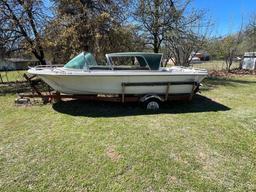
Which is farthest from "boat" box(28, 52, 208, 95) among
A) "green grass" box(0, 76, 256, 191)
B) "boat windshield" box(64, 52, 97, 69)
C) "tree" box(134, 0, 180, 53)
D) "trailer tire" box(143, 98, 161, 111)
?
"tree" box(134, 0, 180, 53)

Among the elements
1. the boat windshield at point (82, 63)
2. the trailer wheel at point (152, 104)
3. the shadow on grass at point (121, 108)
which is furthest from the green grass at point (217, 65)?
the boat windshield at point (82, 63)

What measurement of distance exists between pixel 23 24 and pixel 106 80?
5.48 meters

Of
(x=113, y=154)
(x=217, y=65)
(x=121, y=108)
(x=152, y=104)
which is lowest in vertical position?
(x=113, y=154)

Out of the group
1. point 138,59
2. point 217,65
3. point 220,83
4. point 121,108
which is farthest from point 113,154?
point 217,65

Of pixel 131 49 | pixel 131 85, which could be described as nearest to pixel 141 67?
pixel 131 85

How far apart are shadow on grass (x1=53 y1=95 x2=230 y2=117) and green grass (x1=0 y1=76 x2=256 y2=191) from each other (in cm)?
3

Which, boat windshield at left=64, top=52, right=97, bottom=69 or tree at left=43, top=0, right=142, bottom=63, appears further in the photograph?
tree at left=43, top=0, right=142, bottom=63

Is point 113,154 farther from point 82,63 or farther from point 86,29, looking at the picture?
point 86,29

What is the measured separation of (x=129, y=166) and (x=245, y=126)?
114 inches

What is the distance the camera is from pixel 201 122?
16.6ft

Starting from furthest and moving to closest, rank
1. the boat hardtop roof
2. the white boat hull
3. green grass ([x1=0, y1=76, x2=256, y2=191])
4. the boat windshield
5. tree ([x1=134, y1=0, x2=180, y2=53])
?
tree ([x1=134, y1=0, x2=180, y2=53]), the boat hardtop roof, the boat windshield, the white boat hull, green grass ([x1=0, y1=76, x2=256, y2=191])

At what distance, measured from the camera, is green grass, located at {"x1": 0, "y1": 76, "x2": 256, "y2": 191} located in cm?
293

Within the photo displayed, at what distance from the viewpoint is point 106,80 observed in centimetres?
570

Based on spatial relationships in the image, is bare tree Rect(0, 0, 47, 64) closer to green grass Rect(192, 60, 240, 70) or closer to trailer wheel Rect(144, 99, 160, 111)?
trailer wheel Rect(144, 99, 160, 111)
